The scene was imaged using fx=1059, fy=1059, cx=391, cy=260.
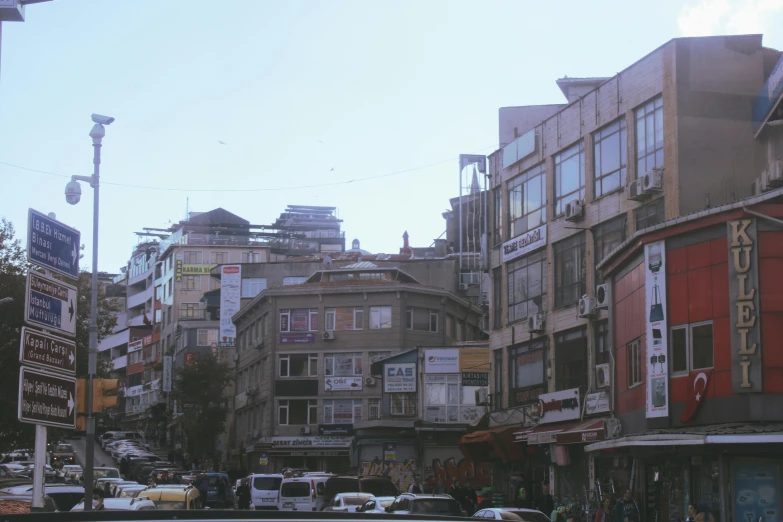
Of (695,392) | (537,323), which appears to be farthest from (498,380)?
(695,392)

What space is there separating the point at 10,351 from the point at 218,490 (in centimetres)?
1234

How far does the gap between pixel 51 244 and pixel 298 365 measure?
53031mm

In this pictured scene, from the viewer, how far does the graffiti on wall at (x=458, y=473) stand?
45.4 metres

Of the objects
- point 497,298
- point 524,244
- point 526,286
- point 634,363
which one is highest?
point 524,244

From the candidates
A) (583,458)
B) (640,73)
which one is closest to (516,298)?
(583,458)

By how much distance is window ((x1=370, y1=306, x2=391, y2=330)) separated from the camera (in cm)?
6412

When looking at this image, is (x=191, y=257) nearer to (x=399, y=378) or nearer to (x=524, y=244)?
(x=399, y=378)

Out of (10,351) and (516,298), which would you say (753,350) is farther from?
(10,351)

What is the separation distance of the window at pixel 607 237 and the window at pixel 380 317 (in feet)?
100

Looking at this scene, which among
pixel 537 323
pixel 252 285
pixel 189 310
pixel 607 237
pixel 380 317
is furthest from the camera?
pixel 189 310

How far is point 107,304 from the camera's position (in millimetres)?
39500

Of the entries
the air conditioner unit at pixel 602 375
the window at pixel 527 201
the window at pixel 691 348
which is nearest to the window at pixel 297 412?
the window at pixel 527 201

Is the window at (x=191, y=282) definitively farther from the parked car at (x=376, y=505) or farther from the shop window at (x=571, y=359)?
the parked car at (x=376, y=505)

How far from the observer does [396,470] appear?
5594cm
